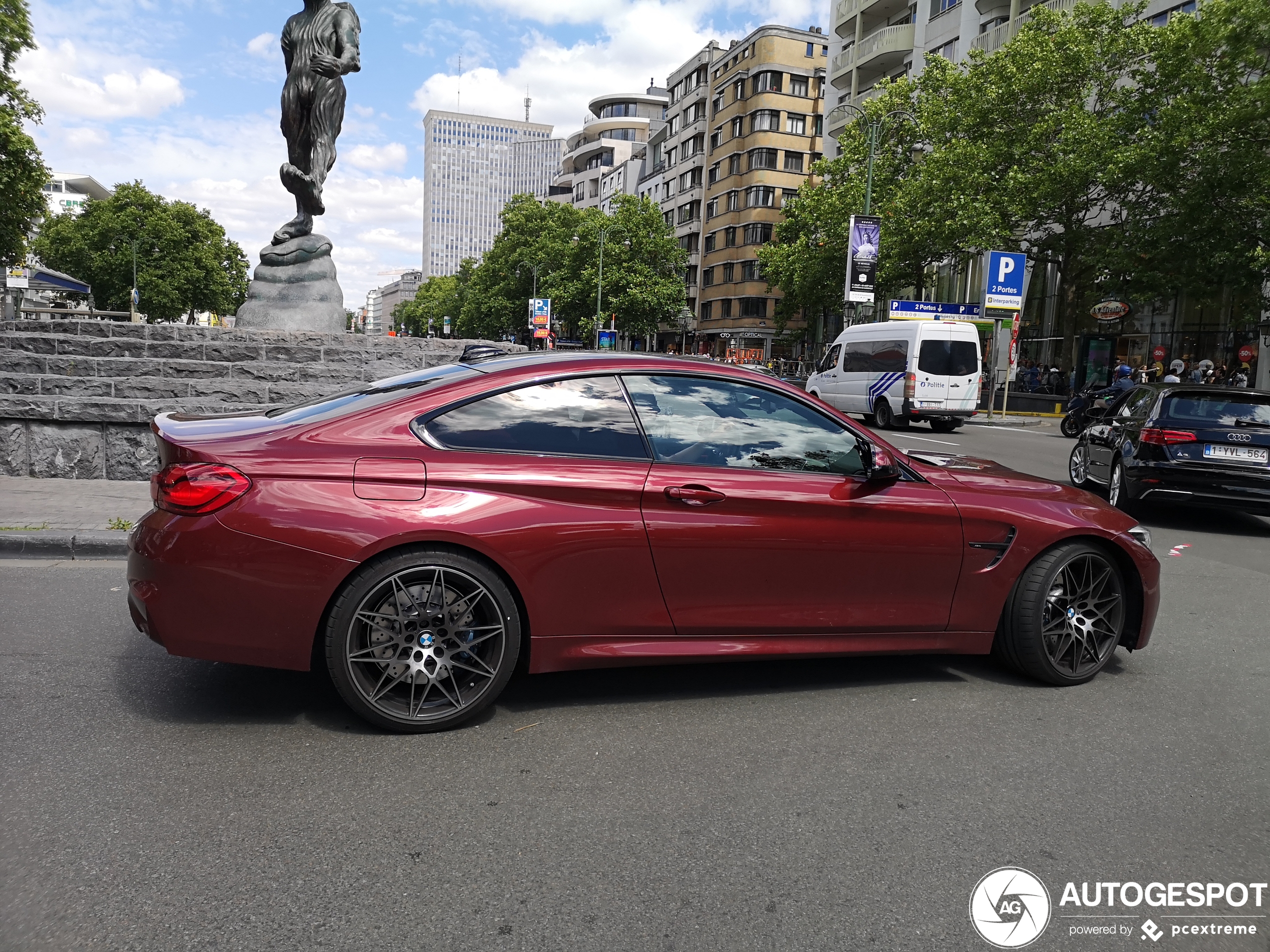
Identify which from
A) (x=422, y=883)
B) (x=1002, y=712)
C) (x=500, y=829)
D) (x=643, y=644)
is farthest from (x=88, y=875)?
(x=1002, y=712)

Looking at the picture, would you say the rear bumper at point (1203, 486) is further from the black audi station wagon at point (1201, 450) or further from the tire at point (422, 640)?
the tire at point (422, 640)

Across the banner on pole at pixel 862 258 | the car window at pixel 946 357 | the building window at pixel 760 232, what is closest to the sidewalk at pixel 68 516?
the car window at pixel 946 357

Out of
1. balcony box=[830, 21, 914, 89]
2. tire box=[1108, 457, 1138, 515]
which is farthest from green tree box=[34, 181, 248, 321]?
tire box=[1108, 457, 1138, 515]

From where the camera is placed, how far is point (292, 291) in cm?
1460

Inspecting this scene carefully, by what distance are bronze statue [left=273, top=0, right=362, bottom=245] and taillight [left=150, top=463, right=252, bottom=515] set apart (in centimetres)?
1181

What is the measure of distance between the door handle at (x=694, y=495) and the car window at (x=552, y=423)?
0.19 metres

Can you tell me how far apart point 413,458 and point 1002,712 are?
2595 mm

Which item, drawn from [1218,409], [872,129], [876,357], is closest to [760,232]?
[872,129]

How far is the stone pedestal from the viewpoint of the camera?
570 inches

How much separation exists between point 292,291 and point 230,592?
12149 mm

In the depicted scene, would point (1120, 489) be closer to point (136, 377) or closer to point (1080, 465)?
point (1080, 465)

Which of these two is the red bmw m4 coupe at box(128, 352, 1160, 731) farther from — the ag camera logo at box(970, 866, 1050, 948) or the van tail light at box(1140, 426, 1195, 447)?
the van tail light at box(1140, 426, 1195, 447)

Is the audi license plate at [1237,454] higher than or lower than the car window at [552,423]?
lower

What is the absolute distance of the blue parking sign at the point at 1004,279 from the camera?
28.7m
